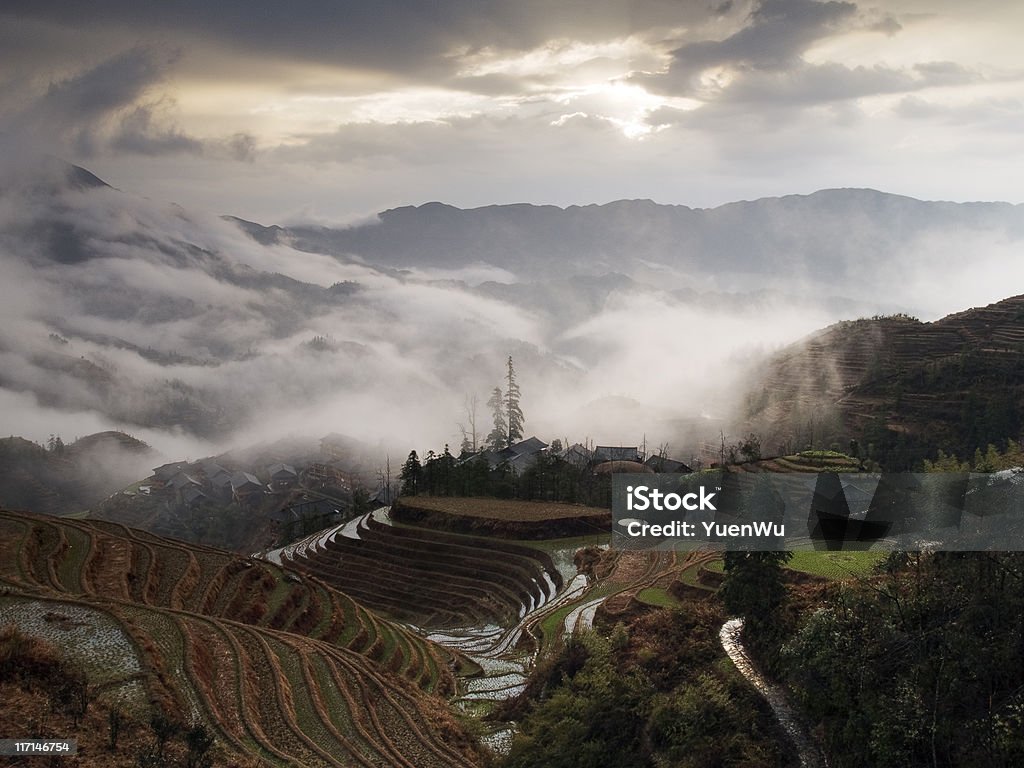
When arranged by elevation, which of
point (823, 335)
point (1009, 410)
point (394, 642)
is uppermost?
point (823, 335)

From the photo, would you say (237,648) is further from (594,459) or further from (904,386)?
(904,386)

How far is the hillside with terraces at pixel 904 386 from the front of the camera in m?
57.6

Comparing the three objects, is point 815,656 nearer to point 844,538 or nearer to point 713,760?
point 713,760

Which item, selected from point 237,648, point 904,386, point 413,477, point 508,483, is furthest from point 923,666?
point 904,386

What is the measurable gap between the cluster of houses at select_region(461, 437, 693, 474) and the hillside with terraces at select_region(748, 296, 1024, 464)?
11647 millimetres

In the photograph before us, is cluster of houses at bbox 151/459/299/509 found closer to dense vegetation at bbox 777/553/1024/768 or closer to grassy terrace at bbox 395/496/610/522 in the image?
grassy terrace at bbox 395/496/610/522

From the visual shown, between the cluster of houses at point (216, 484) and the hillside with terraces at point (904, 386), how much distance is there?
67.2 metres

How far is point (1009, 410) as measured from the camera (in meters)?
55.5

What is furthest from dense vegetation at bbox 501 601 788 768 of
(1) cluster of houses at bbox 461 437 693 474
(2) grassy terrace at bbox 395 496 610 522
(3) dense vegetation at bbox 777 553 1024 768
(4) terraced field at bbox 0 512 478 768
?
(1) cluster of houses at bbox 461 437 693 474

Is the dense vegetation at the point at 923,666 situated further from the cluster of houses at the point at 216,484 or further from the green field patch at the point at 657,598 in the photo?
the cluster of houses at the point at 216,484

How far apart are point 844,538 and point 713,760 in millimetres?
11304

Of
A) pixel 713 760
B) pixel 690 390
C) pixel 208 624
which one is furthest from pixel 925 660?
pixel 690 390

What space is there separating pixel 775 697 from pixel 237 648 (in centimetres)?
1319

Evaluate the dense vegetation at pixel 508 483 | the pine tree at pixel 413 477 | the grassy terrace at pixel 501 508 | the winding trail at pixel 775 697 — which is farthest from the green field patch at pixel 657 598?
the pine tree at pixel 413 477
